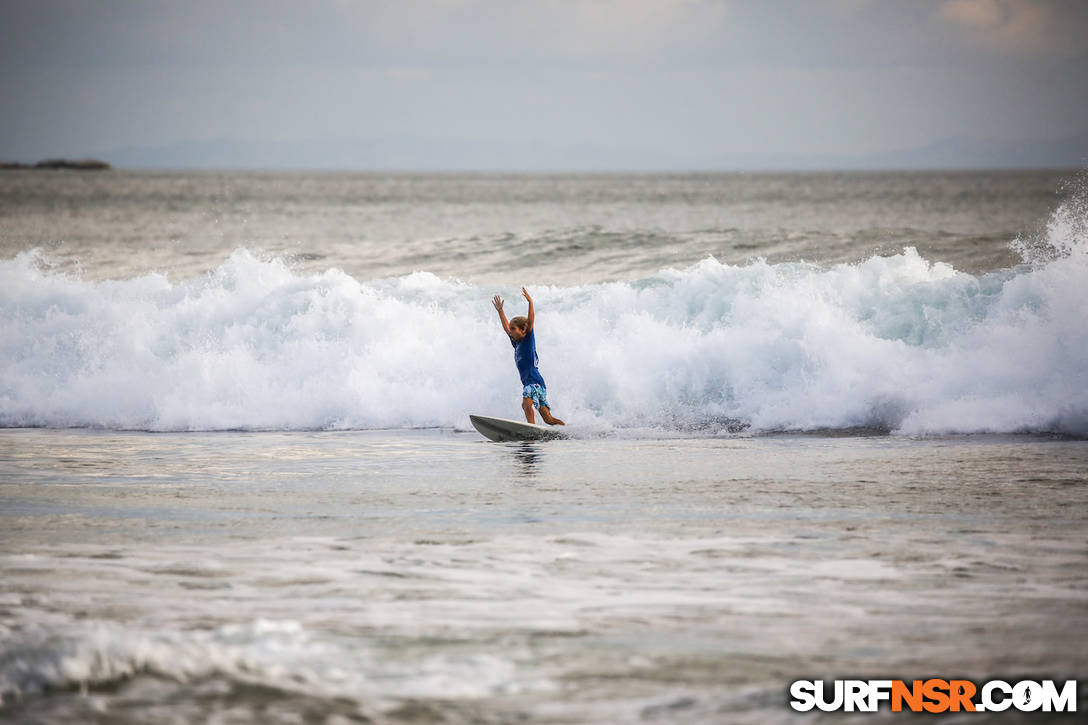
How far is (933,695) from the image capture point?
5.12 meters

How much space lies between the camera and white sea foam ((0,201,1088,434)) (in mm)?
14188

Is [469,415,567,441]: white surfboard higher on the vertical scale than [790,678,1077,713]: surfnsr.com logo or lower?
higher

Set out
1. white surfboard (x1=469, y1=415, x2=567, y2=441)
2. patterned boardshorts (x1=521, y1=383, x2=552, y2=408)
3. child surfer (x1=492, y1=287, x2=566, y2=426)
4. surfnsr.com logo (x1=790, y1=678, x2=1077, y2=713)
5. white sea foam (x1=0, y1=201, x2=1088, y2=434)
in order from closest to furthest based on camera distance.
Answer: surfnsr.com logo (x1=790, y1=678, x2=1077, y2=713)
white surfboard (x1=469, y1=415, x2=567, y2=441)
child surfer (x1=492, y1=287, x2=566, y2=426)
patterned boardshorts (x1=521, y1=383, x2=552, y2=408)
white sea foam (x1=0, y1=201, x2=1088, y2=434)

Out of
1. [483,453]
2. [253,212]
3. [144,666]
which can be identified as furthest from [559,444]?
[253,212]

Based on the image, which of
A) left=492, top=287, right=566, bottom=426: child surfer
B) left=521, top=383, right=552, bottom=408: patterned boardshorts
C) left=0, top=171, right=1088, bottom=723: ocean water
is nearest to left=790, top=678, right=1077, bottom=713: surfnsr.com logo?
left=0, top=171, right=1088, bottom=723: ocean water

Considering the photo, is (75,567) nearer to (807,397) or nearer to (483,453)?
(483,453)

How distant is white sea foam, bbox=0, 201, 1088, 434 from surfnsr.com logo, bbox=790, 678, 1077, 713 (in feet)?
27.3

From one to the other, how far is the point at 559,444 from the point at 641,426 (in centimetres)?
191

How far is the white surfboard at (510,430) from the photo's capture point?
13.2 m

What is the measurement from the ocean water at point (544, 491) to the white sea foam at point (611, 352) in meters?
0.05

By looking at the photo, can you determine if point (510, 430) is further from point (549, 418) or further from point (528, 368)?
Result: point (528, 368)

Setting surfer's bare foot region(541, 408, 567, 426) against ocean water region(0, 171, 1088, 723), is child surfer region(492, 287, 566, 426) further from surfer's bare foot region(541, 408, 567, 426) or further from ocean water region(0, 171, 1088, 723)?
ocean water region(0, 171, 1088, 723)

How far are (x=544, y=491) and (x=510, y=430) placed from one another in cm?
340

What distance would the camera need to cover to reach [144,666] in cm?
556
